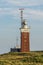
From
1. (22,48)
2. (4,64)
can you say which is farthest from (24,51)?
(4,64)

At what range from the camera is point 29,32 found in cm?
11350

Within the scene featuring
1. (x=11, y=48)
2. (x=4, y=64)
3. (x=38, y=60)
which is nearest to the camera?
(x=4, y=64)

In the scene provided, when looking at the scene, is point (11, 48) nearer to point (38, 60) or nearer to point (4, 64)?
point (38, 60)

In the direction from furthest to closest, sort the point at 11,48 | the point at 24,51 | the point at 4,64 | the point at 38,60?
the point at 11,48 < the point at 24,51 < the point at 38,60 < the point at 4,64

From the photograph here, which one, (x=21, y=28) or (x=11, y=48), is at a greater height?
(x=21, y=28)

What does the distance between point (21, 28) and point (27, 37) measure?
397cm

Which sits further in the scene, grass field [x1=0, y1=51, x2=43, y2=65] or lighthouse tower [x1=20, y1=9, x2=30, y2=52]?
lighthouse tower [x1=20, y1=9, x2=30, y2=52]

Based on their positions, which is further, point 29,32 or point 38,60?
point 29,32

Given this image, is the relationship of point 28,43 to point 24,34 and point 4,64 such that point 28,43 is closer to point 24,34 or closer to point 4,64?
point 24,34

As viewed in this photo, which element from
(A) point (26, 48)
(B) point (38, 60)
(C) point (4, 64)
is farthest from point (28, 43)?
(C) point (4, 64)

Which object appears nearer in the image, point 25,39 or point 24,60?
point 24,60

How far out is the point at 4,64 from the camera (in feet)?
141

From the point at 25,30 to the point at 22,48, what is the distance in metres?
6.26

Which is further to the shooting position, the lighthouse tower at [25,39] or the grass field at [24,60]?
the lighthouse tower at [25,39]
